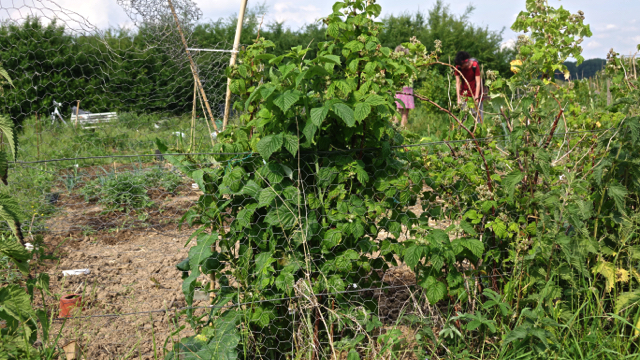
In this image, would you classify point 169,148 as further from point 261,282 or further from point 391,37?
point 391,37

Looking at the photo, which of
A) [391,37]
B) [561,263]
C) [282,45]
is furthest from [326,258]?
[391,37]

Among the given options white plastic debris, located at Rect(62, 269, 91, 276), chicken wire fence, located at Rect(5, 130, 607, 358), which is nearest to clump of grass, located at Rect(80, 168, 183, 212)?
chicken wire fence, located at Rect(5, 130, 607, 358)

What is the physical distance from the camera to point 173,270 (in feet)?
11.3

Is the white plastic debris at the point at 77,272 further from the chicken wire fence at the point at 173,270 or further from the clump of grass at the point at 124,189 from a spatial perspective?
the clump of grass at the point at 124,189

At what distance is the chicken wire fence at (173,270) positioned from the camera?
2078 mm

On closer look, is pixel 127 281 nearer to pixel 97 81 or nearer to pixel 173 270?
pixel 173 270

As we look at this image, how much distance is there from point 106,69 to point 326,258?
7.07 meters

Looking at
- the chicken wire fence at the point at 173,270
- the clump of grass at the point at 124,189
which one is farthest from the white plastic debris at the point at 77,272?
the clump of grass at the point at 124,189

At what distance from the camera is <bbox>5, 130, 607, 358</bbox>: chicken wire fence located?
208 centimetres

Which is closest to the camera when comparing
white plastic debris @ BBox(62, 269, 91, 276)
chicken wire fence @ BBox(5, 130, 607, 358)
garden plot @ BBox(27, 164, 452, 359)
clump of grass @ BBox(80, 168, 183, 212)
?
chicken wire fence @ BBox(5, 130, 607, 358)

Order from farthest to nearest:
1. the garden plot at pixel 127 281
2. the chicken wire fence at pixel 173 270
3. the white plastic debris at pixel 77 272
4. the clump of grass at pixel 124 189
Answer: the clump of grass at pixel 124 189 < the white plastic debris at pixel 77 272 < the garden plot at pixel 127 281 < the chicken wire fence at pixel 173 270

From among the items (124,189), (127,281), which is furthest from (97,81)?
(127,281)

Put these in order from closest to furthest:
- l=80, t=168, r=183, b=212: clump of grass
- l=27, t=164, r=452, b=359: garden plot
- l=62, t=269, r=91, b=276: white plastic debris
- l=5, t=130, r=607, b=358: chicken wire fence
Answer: l=5, t=130, r=607, b=358: chicken wire fence, l=27, t=164, r=452, b=359: garden plot, l=62, t=269, r=91, b=276: white plastic debris, l=80, t=168, r=183, b=212: clump of grass

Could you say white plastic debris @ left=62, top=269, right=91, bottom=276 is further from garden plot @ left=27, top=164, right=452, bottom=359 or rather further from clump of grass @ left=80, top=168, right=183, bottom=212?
clump of grass @ left=80, top=168, right=183, bottom=212
